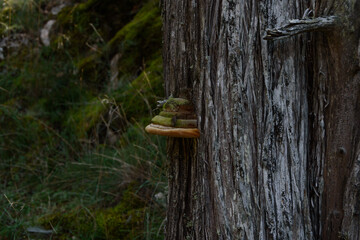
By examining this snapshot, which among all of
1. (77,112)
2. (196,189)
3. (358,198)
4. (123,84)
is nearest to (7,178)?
(77,112)

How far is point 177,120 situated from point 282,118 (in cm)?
47

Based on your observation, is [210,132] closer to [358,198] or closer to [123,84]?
[358,198]

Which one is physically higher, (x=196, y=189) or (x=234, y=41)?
(x=234, y=41)

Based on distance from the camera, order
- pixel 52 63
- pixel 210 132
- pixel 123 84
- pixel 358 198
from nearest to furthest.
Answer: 1. pixel 358 198
2. pixel 210 132
3. pixel 123 84
4. pixel 52 63

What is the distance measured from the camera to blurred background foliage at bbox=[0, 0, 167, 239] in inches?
121

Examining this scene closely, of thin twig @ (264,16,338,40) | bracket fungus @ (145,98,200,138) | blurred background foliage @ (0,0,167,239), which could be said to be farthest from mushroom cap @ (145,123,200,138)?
blurred background foliage @ (0,0,167,239)

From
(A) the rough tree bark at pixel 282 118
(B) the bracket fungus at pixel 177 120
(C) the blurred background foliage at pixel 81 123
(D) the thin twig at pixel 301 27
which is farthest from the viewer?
(C) the blurred background foliage at pixel 81 123

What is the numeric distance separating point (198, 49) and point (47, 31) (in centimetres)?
430

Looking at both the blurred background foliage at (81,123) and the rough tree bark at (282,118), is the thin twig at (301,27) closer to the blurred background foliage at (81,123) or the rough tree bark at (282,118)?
the rough tree bark at (282,118)

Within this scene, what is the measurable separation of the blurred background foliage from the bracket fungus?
1293mm

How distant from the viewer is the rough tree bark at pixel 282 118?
158 centimetres

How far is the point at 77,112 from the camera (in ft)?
14.9

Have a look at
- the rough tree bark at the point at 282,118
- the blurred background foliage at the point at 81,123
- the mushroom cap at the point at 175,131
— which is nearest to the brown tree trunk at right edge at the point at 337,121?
the rough tree bark at the point at 282,118

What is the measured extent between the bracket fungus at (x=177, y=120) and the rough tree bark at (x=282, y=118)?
9 cm
